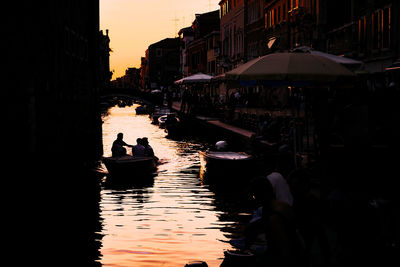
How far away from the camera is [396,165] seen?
10078 mm

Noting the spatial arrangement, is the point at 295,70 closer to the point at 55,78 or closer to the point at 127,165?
the point at 127,165

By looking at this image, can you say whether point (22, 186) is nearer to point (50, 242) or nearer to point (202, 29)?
point (50, 242)

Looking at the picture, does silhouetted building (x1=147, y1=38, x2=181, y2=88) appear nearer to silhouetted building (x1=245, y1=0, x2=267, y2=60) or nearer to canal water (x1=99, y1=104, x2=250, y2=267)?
silhouetted building (x1=245, y1=0, x2=267, y2=60)

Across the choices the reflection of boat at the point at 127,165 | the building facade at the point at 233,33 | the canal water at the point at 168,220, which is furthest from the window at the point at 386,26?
the building facade at the point at 233,33

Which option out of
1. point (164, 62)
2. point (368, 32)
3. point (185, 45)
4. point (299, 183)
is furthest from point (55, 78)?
point (164, 62)

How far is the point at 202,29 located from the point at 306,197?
103 meters

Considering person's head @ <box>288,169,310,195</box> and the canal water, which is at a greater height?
person's head @ <box>288,169,310,195</box>

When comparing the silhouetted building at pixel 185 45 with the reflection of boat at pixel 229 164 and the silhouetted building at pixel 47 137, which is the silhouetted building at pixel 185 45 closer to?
the silhouetted building at pixel 47 137

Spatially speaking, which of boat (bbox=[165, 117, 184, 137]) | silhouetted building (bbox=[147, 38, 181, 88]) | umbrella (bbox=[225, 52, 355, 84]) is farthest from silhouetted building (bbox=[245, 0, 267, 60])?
silhouetted building (bbox=[147, 38, 181, 88])

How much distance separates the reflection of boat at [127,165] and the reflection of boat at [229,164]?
222 cm

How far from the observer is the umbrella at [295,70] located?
11844 mm

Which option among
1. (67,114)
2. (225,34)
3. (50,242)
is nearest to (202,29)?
(225,34)

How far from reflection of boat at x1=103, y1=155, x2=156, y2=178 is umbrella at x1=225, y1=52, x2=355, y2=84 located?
1033 centimetres

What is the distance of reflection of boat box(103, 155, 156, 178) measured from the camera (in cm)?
2234
